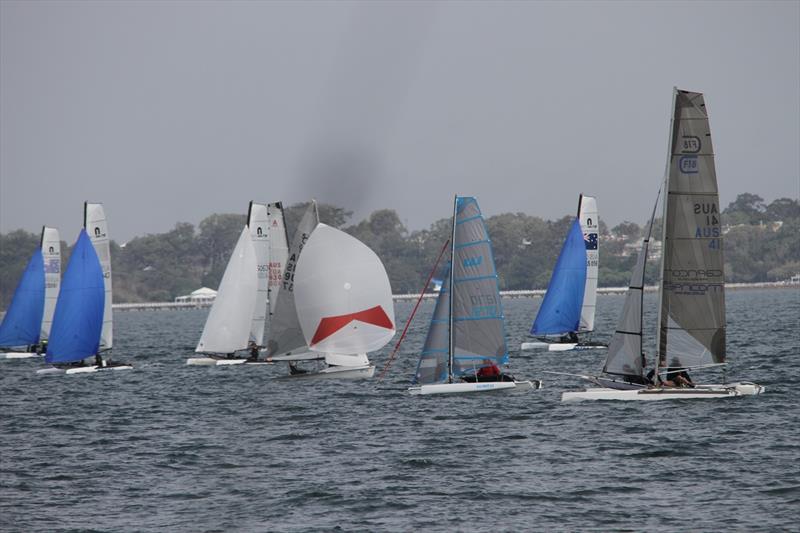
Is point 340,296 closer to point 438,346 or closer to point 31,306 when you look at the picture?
point 438,346

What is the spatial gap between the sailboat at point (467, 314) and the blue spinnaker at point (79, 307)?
2007 centimetres

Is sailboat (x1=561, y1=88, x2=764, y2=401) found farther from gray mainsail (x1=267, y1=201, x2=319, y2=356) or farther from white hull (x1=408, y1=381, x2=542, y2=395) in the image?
gray mainsail (x1=267, y1=201, x2=319, y2=356)

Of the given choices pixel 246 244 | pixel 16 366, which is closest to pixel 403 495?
pixel 246 244

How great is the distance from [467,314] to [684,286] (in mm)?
7264

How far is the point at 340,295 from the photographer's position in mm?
47344

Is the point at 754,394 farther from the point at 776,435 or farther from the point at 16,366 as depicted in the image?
the point at 16,366

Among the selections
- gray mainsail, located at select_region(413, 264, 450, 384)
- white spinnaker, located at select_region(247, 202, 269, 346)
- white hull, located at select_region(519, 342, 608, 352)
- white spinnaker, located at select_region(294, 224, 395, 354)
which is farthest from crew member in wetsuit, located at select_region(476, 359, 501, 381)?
white hull, located at select_region(519, 342, 608, 352)

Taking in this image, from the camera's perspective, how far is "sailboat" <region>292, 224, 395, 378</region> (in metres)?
47.4

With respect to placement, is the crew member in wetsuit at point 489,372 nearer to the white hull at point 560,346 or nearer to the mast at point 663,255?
the mast at point 663,255

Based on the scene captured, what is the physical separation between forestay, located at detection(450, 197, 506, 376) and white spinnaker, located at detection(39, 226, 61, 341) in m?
31.1

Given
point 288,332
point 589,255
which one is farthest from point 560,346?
point 288,332

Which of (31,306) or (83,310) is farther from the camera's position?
(31,306)

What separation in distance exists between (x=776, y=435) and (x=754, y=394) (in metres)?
6.89

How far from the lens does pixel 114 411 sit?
4366cm
